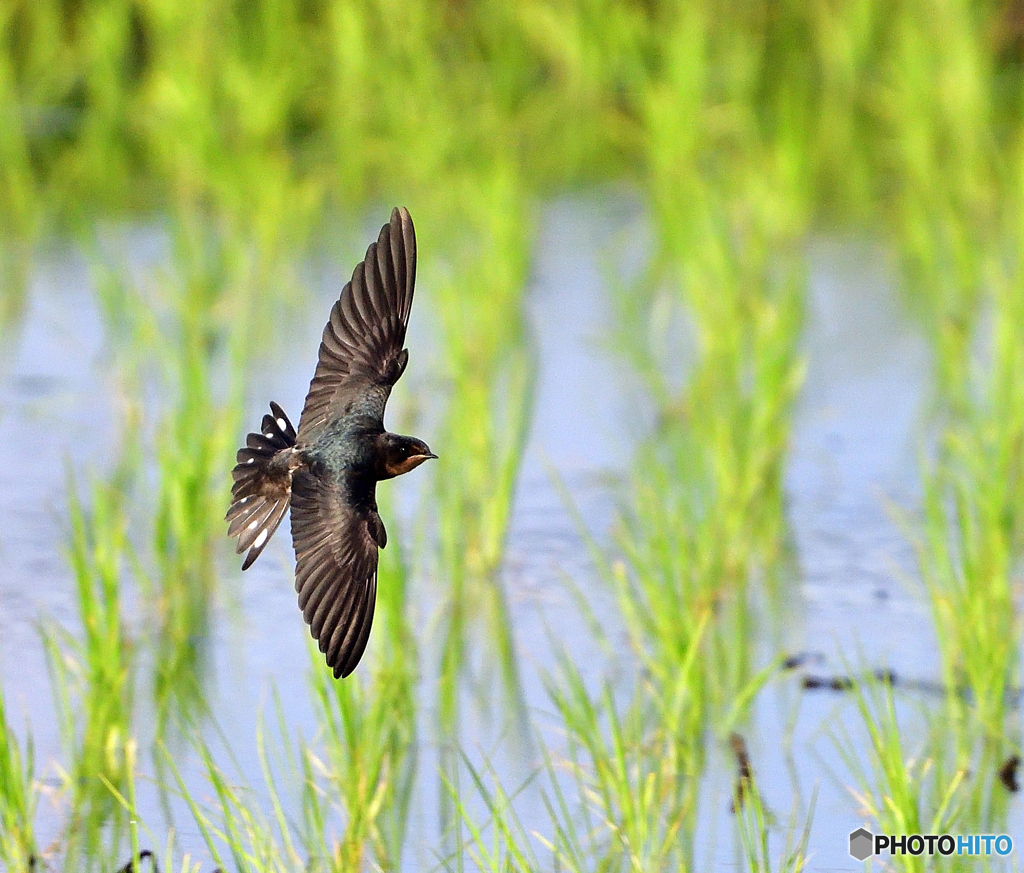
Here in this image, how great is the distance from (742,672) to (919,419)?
6.00ft

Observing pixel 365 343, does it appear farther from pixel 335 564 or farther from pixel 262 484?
pixel 335 564

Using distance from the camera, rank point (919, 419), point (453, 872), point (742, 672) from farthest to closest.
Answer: point (919, 419), point (742, 672), point (453, 872)

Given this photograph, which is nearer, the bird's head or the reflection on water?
the bird's head

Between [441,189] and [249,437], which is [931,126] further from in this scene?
[249,437]

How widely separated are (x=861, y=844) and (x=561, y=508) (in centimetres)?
182

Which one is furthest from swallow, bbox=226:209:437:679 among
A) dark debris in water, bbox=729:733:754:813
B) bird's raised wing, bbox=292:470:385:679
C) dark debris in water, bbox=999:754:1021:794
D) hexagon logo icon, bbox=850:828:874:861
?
dark debris in water, bbox=999:754:1021:794

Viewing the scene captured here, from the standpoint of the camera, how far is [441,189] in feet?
23.5

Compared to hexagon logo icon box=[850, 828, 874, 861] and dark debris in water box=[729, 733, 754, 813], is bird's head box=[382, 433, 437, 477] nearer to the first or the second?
dark debris in water box=[729, 733, 754, 813]

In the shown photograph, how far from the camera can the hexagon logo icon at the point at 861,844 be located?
3.01 m

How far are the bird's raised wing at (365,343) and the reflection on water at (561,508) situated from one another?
2.12 feet

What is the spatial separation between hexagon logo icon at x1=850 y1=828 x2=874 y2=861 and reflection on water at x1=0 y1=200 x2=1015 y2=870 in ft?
0.09

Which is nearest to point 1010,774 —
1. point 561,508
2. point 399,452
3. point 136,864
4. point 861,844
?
point 861,844

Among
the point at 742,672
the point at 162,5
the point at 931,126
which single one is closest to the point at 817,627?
the point at 742,672

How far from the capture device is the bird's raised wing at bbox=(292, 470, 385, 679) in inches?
92.7
